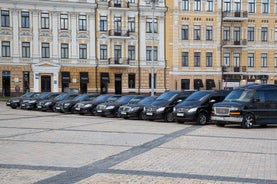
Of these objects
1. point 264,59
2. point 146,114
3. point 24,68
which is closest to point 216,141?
point 146,114

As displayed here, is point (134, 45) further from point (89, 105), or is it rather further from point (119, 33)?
point (89, 105)

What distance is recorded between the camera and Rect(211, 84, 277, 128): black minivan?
1919cm

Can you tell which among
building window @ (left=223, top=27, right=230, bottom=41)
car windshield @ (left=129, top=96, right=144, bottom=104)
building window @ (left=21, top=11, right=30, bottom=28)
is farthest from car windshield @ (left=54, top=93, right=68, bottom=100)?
building window @ (left=223, top=27, right=230, bottom=41)

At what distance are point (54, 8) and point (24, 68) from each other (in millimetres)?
8662

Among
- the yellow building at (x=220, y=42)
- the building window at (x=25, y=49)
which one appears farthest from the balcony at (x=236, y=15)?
the building window at (x=25, y=49)

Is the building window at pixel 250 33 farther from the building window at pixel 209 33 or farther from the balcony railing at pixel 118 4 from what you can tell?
the balcony railing at pixel 118 4

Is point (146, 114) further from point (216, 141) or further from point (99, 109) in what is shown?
point (216, 141)

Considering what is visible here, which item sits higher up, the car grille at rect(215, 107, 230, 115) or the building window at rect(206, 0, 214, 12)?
the building window at rect(206, 0, 214, 12)

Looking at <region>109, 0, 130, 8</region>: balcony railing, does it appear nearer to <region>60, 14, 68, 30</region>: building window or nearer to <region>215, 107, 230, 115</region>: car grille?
<region>60, 14, 68, 30</region>: building window

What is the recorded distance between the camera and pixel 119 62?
56.5 metres

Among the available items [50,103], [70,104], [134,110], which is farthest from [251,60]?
[134,110]

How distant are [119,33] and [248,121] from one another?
129ft

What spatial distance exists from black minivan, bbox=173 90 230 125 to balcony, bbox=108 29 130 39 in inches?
1382

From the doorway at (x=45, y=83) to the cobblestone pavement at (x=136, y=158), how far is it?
38474mm
